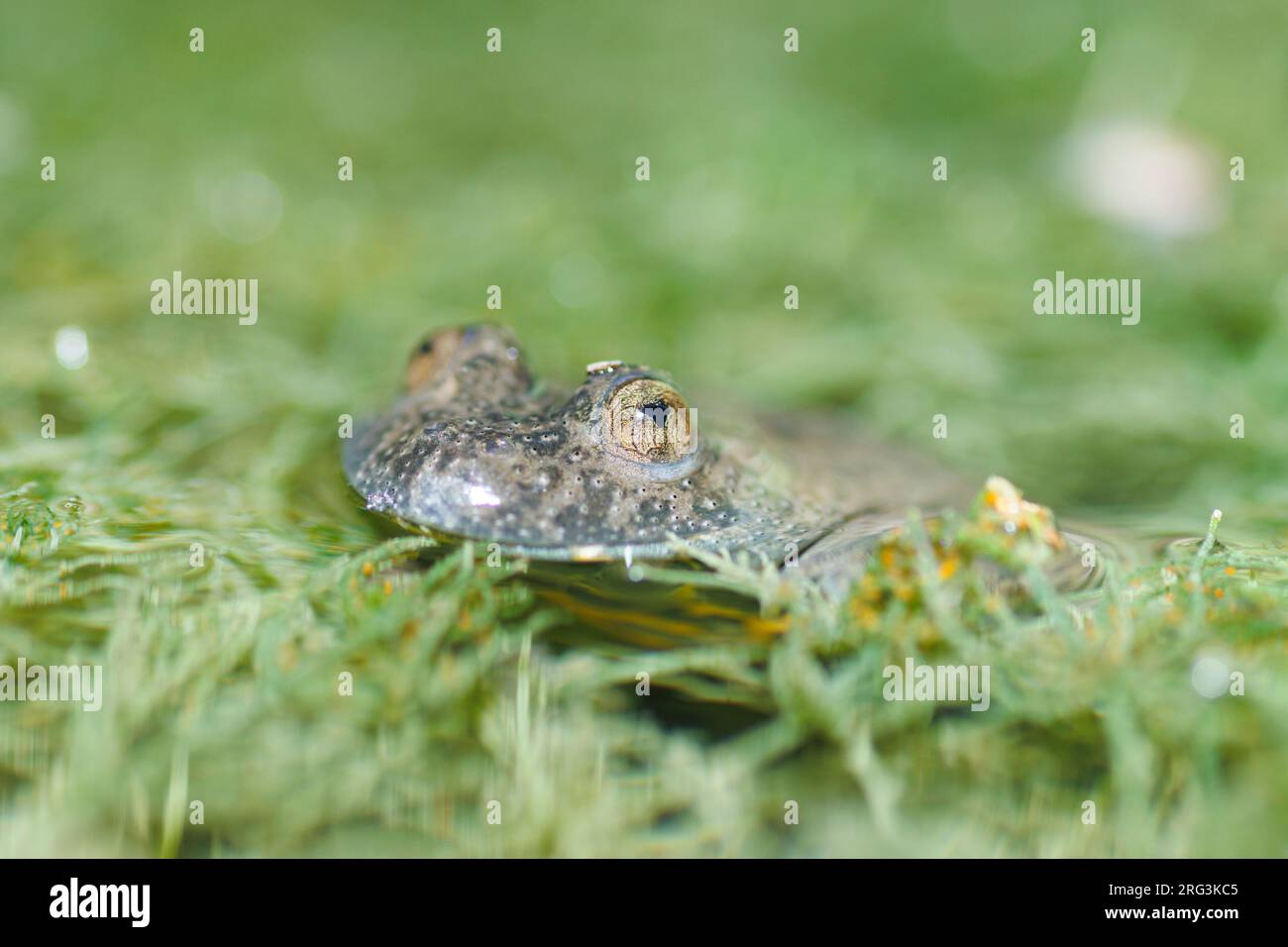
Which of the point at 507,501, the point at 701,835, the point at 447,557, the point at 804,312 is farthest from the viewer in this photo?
the point at 804,312

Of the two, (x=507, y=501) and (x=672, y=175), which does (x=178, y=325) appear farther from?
(x=672, y=175)

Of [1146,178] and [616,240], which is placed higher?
[1146,178]

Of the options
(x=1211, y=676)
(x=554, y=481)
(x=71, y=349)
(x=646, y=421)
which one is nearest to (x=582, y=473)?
(x=554, y=481)

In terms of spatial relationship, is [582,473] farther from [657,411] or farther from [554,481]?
[657,411]

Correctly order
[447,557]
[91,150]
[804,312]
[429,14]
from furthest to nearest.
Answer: [429,14] → [91,150] → [804,312] → [447,557]

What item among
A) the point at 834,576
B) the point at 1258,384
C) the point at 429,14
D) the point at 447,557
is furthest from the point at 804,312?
the point at 429,14

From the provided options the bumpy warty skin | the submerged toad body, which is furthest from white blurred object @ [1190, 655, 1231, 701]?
the bumpy warty skin

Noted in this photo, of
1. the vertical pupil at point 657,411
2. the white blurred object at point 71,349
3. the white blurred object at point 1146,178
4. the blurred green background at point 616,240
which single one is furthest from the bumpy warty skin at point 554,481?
the white blurred object at point 1146,178
